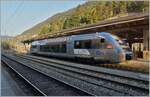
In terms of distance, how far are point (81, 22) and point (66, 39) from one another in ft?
181

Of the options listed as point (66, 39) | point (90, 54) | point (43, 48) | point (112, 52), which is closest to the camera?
point (112, 52)

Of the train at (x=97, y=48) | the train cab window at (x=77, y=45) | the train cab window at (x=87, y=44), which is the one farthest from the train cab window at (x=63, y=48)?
the train cab window at (x=87, y=44)

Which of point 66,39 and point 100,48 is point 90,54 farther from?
point 66,39

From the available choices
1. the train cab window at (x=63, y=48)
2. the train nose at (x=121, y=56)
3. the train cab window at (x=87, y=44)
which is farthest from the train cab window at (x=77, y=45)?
the train nose at (x=121, y=56)

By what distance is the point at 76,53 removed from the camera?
26281mm

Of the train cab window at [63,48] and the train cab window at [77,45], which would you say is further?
the train cab window at [63,48]

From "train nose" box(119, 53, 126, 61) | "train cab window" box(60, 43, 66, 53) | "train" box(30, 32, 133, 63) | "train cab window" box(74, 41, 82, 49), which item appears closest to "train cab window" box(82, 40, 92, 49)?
"train" box(30, 32, 133, 63)

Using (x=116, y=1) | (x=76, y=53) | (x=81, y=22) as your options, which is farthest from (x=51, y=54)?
(x=116, y=1)

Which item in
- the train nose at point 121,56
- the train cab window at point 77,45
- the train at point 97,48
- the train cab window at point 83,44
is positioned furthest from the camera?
the train cab window at point 77,45

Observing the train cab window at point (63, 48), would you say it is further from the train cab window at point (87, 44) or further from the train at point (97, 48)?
the train cab window at point (87, 44)

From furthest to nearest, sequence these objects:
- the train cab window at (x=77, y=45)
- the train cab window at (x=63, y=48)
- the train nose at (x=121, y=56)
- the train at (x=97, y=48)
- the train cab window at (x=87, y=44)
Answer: the train cab window at (x=63, y=48), the train cab window at (x=77, y=45), the train cab window at (x=87, y=44), the train at (x=97, y=48), the train nose at (x=121, y=56)

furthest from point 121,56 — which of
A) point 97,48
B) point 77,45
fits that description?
point 77,45

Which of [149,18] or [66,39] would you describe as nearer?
[149,18]

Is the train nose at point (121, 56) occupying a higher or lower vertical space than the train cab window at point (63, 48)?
lower
